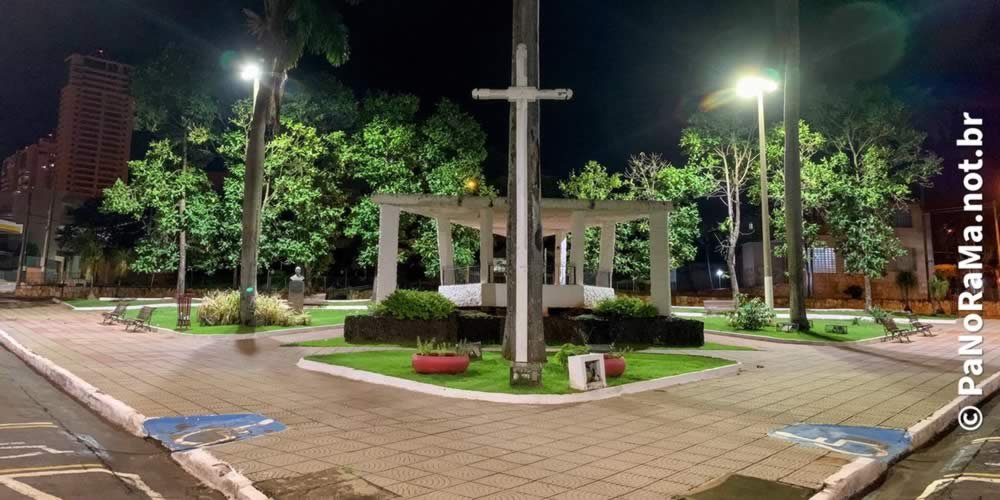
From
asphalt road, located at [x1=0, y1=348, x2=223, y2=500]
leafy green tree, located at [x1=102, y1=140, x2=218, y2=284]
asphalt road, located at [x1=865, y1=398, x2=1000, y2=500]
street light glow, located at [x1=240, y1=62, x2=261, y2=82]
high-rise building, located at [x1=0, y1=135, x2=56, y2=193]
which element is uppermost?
high-rise building, located at [x1=0, y1=135, x2=56, y2=193]

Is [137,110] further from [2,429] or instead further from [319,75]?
[2,429]

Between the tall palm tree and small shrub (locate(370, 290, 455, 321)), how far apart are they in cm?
622

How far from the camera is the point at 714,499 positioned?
4668mm

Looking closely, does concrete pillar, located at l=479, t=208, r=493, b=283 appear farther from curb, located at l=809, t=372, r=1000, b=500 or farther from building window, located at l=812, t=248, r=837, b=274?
building window, located at l=812, t=248, r=837, b=274

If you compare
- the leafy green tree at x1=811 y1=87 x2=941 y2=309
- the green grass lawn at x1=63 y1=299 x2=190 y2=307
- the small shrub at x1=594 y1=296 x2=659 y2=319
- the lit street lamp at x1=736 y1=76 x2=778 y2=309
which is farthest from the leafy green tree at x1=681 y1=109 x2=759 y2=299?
the green grass lawn at x1=63 y1=299 x2=190 y2=307

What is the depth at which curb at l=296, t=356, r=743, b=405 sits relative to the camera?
8969mm

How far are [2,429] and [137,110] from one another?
99.8 feet

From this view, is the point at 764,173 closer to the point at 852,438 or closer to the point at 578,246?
the point at 578,246

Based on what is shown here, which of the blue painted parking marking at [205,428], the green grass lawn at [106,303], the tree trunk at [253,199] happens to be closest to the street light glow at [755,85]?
the tree trunk at [253,199]

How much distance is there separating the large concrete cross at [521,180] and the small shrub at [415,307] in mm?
5991

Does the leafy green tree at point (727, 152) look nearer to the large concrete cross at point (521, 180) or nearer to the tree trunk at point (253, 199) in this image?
the tree trunk at point (253, 199)

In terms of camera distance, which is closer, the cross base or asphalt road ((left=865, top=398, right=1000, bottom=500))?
asphalt road ((left=865, top=398, right=1000, bottom=500))

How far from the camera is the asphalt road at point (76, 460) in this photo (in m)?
4.80

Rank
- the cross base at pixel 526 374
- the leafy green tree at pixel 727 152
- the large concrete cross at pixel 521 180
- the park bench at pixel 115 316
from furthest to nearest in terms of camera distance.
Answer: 1. the leafy green tree at pixel 727 152
2. the park bench at pixel 115 316
3. the large concrete cross at pixel 521 180
4. the cross base at pixel 526 374
